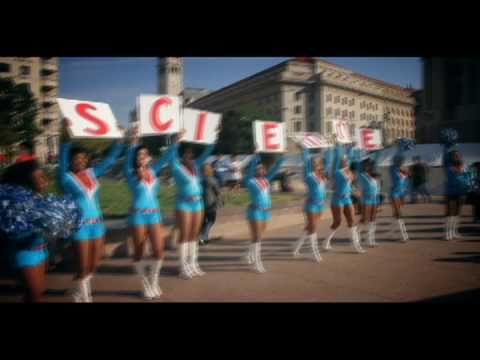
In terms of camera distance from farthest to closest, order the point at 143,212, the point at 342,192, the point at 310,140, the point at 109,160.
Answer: the point at 342,192 < the point at 310,140 < the point at 143,212 < the point at 109,160

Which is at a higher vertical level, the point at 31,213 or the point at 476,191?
the point at 31,213

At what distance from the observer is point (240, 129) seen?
21.5 meters

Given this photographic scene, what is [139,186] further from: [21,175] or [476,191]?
[476,191]

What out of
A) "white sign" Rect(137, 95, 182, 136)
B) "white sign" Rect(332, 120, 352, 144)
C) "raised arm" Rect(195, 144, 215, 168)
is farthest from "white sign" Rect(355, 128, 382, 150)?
"white sign" Rect(137, 95, 182, 136)

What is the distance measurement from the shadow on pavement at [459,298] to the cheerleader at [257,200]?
246 cm

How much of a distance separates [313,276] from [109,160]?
3.51 meters

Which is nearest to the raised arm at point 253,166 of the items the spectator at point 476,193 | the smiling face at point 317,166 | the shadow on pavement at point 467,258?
the smiling face at point 317,166

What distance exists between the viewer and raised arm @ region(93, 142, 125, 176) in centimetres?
353

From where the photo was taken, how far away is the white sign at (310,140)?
5328mm

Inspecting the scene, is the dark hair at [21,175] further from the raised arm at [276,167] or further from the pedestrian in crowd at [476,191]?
the pedestrian in crowd at [476,191]

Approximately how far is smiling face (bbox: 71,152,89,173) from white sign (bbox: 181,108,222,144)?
1.43m

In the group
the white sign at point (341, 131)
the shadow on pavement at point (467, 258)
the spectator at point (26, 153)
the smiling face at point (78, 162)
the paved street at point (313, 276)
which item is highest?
the white sign at point (341, 131)

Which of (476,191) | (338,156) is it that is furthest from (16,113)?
(476,191)
